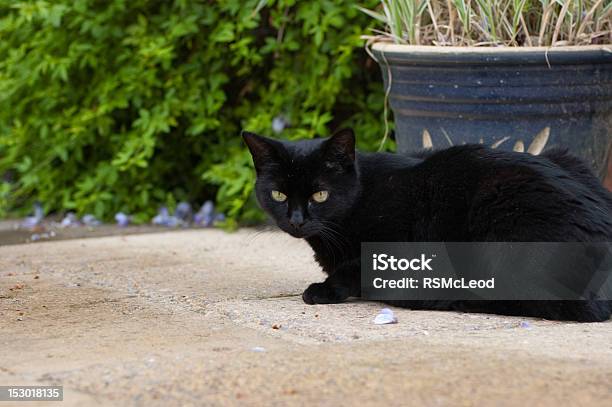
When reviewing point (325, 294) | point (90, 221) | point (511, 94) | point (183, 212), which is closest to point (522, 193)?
point (325, 294)

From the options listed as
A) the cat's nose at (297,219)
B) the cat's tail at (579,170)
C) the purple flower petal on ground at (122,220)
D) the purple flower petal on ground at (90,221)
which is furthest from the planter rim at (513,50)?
the purple flower petal on ground at (90,221)

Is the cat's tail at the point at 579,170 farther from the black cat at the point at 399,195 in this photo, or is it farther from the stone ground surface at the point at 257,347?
the stone ground surface at the point at 257,347

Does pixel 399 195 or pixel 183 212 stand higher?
pixel 399 195

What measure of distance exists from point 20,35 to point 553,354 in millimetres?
3864

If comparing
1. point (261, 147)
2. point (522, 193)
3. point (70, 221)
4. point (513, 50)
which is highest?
point (513, 50)

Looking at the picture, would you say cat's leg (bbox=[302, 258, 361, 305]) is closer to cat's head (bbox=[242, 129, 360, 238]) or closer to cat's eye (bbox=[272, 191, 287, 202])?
cat's head (bbox=[242, 129, 360, 238])

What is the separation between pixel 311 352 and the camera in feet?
8.35

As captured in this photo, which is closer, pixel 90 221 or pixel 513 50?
pixel 513 50

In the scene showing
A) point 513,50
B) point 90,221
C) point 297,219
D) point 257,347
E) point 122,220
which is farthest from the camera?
point 90,221

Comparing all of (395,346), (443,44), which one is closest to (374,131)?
(443,44)

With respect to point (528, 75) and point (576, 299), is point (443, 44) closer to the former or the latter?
point (528, 75)

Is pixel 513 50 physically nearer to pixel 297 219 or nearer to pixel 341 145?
pixel 341 145

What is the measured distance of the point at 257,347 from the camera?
2.61 m

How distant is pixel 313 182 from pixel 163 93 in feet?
7.42
